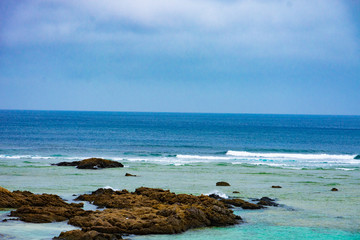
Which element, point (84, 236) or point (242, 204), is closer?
point (84, 236)

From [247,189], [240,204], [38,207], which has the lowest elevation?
[247,189]

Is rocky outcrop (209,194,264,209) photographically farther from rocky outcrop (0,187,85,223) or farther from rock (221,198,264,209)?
rocky outcrop (0,187,85,223)

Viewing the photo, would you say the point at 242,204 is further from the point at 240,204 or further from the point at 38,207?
the point at 38,207

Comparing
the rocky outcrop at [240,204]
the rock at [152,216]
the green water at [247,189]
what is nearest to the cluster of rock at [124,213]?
the rock at [152,216]

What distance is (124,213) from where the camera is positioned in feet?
55.3

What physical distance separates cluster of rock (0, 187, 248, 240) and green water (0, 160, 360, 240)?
0.53 meters

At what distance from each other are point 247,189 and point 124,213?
12.4 meters

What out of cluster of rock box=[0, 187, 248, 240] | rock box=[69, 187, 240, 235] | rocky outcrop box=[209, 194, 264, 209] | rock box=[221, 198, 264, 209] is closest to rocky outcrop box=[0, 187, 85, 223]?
cluster of rock box=[0, 187, 248, 240]

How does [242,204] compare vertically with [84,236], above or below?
below

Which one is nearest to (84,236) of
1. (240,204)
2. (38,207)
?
(38,207)

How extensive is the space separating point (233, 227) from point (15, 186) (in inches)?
609

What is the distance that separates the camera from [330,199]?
79.4ft

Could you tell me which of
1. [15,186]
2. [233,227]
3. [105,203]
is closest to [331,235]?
[233,227]

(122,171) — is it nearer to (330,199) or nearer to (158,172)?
(158,172)
